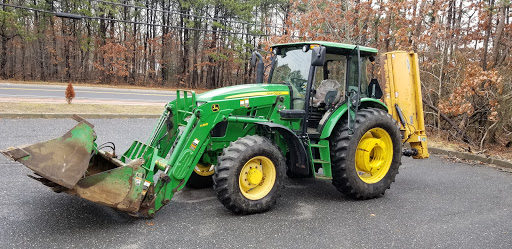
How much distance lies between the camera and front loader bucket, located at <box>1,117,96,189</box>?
3.33 m

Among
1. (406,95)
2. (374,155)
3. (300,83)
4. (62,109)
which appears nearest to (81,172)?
(300,83)

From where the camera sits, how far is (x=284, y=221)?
439cm

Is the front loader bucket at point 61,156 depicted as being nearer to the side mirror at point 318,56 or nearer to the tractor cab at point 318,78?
the tractor cab at point 318,78

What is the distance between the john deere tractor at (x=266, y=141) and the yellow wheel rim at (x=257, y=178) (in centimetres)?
1

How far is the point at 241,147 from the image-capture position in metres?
4.22

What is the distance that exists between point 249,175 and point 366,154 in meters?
1.95

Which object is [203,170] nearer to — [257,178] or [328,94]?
[257,178]

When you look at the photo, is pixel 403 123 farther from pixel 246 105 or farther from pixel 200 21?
pixel 200 21

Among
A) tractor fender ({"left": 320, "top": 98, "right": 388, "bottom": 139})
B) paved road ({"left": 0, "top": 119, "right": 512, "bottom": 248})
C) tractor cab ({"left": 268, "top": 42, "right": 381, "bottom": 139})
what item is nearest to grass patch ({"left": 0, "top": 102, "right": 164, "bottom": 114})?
paved road ({"left": 0, "top": 119, "right": 512, "bottom": 248})

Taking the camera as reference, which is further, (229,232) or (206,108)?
(206,108)

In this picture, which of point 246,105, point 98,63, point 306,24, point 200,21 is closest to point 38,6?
point 98,63

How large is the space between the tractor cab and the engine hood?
0.75 ft

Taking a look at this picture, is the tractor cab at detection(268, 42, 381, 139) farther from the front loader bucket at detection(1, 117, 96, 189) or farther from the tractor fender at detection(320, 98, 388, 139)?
the front loader bucket at detection(1, 117, 96, 189)

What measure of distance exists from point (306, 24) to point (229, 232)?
938 centimetres
